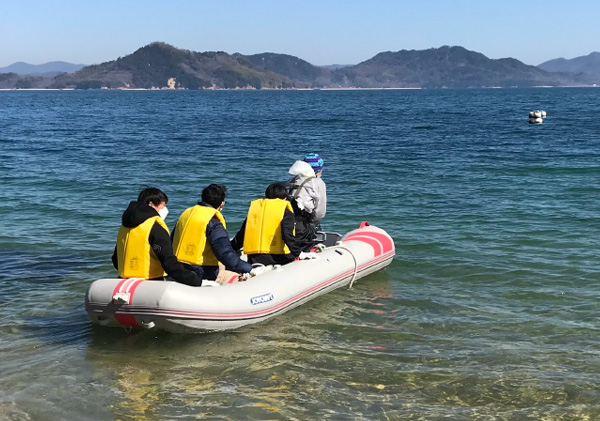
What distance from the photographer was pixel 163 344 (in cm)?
714

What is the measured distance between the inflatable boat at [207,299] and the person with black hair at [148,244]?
135 mm

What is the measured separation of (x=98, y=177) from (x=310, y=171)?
43.4 feet

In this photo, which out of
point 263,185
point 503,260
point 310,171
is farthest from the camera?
point 263,185

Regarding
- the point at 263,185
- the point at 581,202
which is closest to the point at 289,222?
the point at 581,202

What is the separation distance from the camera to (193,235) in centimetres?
744

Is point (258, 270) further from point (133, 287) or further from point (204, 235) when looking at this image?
point (133, 287)

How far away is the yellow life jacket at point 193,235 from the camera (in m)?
7.40

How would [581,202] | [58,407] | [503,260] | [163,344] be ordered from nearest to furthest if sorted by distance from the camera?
[58,407] < [163,344] < [503,260] < [581,202]

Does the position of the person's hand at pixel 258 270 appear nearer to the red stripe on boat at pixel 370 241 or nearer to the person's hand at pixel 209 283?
the person's hand at pixel 209 283

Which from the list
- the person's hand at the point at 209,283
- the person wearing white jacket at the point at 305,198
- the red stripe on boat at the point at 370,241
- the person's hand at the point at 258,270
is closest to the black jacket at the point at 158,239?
the person's hand at the point at 209,283

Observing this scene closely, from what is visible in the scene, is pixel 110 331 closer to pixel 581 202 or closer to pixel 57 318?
pixel 57 318

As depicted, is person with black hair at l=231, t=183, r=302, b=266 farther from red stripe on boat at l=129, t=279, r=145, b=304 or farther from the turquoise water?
red stripe on boat at l=129, t=279, r=145, b=304

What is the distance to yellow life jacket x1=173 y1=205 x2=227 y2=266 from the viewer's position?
291 inches

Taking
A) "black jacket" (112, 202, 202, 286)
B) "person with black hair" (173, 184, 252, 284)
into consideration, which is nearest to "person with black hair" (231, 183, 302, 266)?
"person with black hair" (173, 184, 252, 284)
